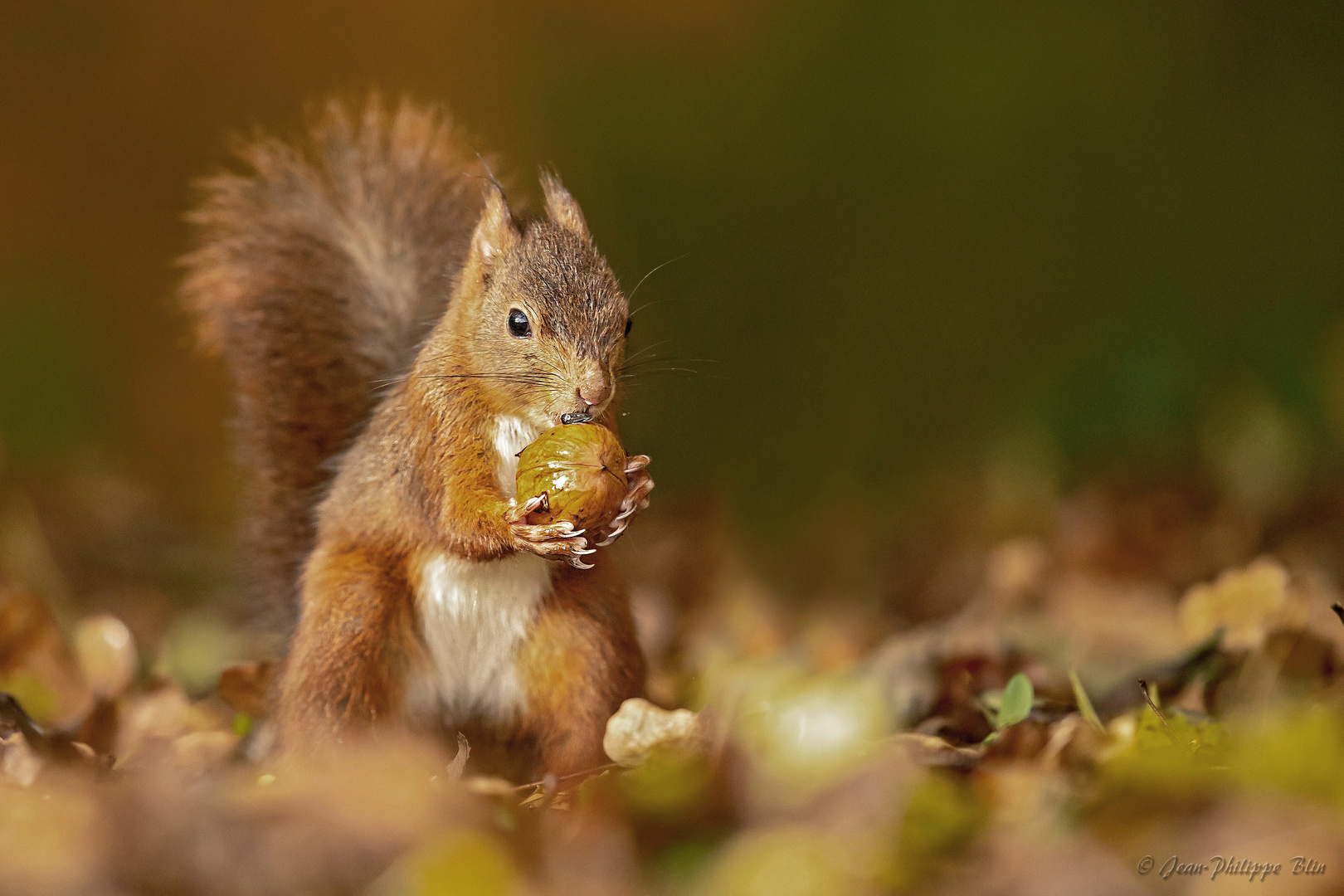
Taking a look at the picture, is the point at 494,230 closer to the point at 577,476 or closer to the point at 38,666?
the point at 577,476

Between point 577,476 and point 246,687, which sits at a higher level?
point 577,476

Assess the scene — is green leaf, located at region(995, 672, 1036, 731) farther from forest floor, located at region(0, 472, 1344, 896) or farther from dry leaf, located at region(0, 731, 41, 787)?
dry leaf, located at region(0, 731, 41, 787)

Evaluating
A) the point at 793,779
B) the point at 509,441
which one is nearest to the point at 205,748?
the point at 509,441

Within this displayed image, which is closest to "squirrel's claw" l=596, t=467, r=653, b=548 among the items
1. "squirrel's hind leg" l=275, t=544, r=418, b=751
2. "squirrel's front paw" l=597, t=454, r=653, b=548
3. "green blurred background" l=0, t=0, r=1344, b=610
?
"squirrel's front paw" l=597, t=454, r=653, b=548

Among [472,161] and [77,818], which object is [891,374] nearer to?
[472,161]

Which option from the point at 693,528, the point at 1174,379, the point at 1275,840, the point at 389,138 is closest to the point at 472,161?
the point at 389,138

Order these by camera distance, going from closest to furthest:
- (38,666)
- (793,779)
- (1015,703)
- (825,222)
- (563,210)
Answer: (793,779) < (1015,703) < (563,210) < (38,666) < (825,222)
